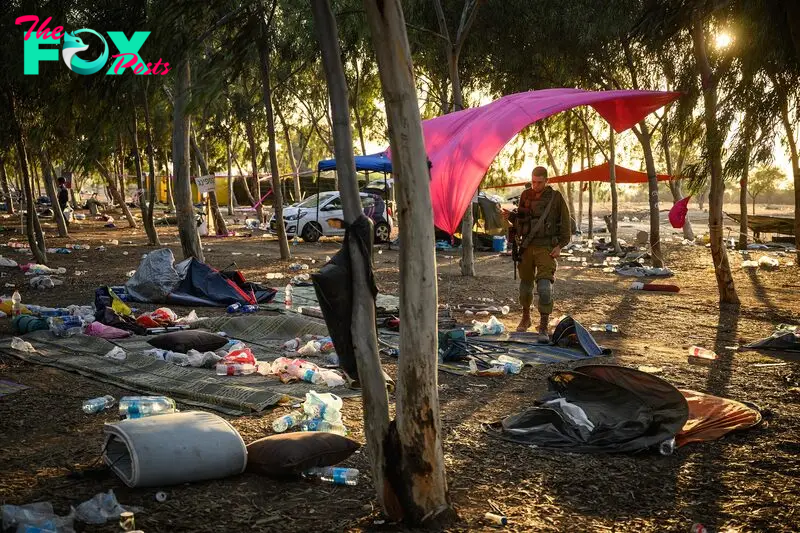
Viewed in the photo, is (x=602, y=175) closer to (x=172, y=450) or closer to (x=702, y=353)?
(x=702, y=353)

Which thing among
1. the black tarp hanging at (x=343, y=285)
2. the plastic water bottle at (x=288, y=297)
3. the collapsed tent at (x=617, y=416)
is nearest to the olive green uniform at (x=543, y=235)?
the collapsed tent at (x=617, y=416)

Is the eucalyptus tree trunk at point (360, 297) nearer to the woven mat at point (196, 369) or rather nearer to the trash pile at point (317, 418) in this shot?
the trash pile at point (317, 418)

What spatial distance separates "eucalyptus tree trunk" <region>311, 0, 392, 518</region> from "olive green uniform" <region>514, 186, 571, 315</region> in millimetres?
5518

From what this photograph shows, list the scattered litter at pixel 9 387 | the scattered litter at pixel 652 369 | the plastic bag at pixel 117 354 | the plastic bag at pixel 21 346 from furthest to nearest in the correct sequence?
the plastic bag at pixel 21 346 → the plastic bag at pixel 117 354 → the scattered litter at pixel 652 369 → the scattered litter at pixel 9 387

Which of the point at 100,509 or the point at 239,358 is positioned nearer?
the point at 100,509

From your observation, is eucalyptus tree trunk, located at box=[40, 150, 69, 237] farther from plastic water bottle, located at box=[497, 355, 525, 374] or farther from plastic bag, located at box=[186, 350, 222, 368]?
plastic water bottle, located at box=[497, 355, 525, 374]

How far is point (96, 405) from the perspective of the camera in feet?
20.4

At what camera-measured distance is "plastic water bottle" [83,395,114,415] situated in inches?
243

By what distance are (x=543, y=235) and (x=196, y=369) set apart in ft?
14.0

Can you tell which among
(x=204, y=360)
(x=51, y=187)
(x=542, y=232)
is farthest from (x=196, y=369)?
(x=51, y=187)

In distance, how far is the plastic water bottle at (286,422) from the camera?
224 inches

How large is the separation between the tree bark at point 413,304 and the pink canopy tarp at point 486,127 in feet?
20.9

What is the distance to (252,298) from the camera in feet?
40.1

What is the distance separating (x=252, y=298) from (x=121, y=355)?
4207 millimetres
